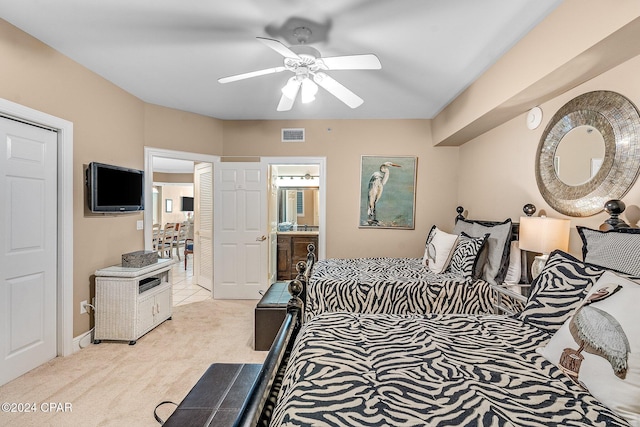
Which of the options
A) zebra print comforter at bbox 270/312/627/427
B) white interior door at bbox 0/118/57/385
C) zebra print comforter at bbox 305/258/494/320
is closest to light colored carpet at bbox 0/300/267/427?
white interior door at bbox 0/118/57/385

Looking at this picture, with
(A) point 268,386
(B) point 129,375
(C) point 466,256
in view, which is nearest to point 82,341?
(B) point 129,375

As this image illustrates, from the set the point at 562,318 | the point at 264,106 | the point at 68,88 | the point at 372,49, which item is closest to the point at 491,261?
the point at 562,318

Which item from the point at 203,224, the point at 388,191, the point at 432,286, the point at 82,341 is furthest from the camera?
the point at 203,224

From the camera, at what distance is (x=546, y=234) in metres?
2.03

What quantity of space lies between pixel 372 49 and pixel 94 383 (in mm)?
3415

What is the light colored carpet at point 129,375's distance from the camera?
6.18 feet

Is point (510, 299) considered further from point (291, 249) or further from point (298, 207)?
point (298, 207)

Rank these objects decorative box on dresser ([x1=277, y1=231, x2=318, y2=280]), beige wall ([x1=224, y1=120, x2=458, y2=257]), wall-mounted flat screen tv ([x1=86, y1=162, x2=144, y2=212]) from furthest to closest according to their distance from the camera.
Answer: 1. decorative box on dresser ([x1=277, y1=231, x2=318, y2=280])
2. beige wall ([x1=224, y1=120, x2=458, y2=257])
3. wall-mounted flat screen tv ([x1=86, y1=162, x2=144, y2=212])

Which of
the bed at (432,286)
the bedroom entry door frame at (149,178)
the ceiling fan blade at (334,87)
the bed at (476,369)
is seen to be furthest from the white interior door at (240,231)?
the bed at (476,369)

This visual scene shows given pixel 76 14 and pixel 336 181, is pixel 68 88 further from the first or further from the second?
pixel 336 181

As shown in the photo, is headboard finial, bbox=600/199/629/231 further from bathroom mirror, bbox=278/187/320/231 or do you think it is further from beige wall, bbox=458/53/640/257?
bathroom mirror, bbox=278/187/320/231

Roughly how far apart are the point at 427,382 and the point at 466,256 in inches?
74.6

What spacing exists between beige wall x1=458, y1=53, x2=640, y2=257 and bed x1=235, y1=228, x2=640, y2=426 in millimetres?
954

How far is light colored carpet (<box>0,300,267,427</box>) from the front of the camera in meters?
1.88
